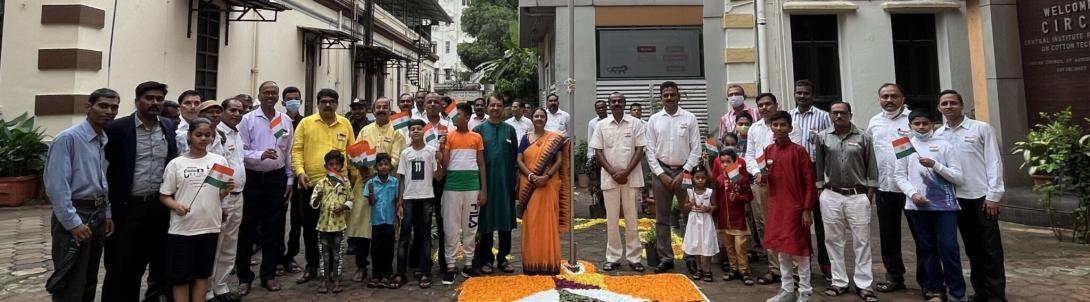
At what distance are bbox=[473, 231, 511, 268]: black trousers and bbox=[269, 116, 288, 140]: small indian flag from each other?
2.03m

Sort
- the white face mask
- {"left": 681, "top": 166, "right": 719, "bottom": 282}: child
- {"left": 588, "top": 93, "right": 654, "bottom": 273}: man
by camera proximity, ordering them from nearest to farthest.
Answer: {"left": 681, "top": 166, "right": 719, "bottom": 282}: child → {"left": 588, "top": 93, "right": 654, "bottom": 273}: man → the white face mask

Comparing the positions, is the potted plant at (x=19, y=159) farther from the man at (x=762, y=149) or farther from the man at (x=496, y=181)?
the man at (x=762, y=149)

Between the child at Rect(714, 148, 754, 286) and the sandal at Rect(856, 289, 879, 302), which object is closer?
the sandal at Rect(856, 289, 879, 302)

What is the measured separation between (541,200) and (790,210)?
6.85ft

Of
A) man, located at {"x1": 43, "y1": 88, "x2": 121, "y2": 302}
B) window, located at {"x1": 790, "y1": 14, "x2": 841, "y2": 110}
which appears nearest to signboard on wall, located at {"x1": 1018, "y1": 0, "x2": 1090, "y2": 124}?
window, located at {"x1": 790, "y1": 14, "x2": 841, "y2": 110}

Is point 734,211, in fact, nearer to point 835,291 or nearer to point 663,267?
point 663,267

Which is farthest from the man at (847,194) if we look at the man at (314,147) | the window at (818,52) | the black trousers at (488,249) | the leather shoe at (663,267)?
the window at (818,52)

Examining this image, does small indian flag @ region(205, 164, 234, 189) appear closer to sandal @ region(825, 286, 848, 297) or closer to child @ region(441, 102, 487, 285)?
child @ region(441, 102, 487, 285)

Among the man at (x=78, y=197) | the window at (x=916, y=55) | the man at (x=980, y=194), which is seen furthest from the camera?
the window at (x=916, y=55)

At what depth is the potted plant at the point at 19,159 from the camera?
830 cm

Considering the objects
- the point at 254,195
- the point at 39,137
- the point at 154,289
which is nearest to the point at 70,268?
the point at 154,289

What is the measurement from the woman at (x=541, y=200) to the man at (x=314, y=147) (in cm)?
171

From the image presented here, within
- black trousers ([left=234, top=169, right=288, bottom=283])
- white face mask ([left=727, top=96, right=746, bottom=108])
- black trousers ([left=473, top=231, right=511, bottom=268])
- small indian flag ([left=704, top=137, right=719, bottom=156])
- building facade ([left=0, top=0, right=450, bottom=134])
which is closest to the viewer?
black trousers ([left=234, top=169, right=288, bottom=283])

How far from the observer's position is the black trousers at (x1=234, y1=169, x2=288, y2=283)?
457cm
